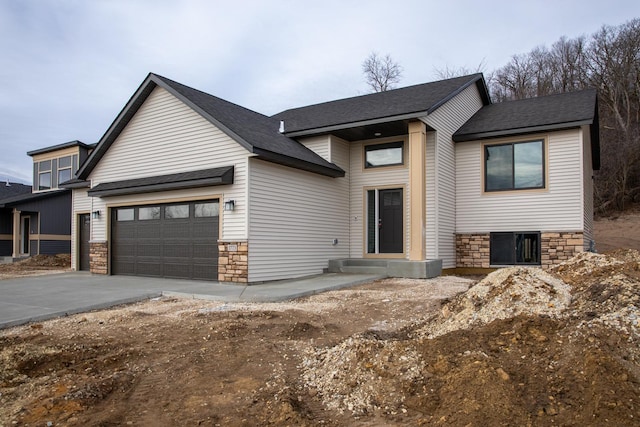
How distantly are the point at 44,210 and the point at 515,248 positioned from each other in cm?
2008

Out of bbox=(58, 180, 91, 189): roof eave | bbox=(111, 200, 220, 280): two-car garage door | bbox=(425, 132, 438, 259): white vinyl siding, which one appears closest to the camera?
bbox=(111, 200, 220, 280): two-car garage door

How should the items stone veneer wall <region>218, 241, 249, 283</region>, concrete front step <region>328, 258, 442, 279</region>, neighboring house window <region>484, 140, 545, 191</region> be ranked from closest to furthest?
stone veneer wall <region>218, 241, 249, 283</region> → concrete front step <region>328, 258, 442, 279</region> → neighboring house window <region>484, 140, 545, 191</region>

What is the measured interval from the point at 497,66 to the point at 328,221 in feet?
89.4

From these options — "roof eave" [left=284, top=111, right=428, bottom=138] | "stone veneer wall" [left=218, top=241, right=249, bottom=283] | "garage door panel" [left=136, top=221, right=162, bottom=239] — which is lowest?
"stone veneer wall" [left=218, top=241, right=249, bottom=283]

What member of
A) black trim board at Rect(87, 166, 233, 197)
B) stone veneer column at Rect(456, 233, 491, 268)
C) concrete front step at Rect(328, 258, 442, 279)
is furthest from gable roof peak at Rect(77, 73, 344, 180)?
stone veneer column at Rect(456, 233, 491, 268)

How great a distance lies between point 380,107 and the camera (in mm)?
13289

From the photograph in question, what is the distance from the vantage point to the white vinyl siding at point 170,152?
10719 millimetres

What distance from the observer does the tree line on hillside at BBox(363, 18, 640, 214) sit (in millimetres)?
25875

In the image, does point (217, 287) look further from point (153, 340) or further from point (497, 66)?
point (497, 66)

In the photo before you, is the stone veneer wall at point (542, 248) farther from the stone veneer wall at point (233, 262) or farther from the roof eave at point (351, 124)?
the stone veneer wall at point (233, 262)

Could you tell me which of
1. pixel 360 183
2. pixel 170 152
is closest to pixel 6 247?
pixel 170 152

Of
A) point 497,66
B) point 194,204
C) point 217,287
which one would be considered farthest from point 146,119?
point 497,66

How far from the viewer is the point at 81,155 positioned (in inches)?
848

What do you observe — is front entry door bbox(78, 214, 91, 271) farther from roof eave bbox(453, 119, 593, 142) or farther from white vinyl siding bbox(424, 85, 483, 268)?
roof eave bbox(453, 119, 593, 142)
